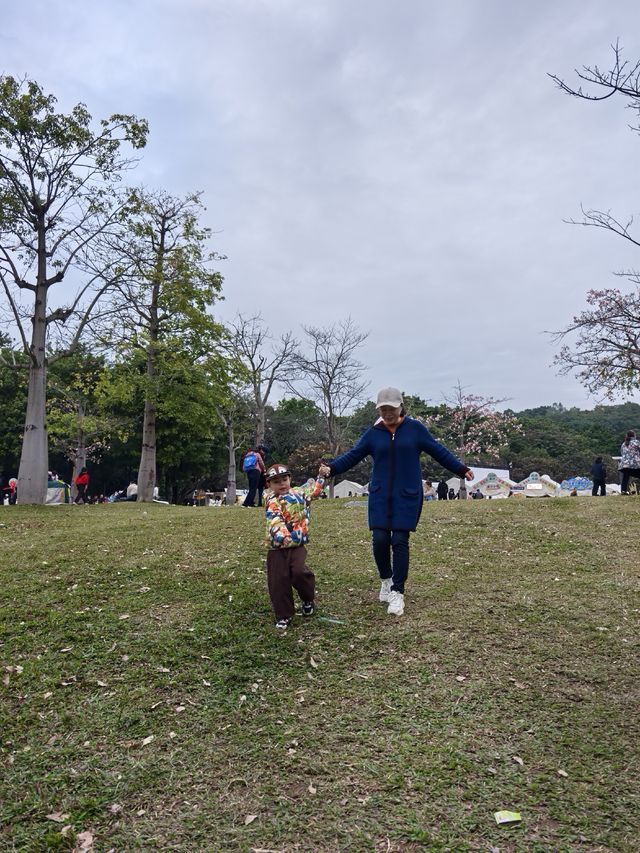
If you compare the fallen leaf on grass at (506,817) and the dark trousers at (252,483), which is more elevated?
the dark trousers at (252,483)

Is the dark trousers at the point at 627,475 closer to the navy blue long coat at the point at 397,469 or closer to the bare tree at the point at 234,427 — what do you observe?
the navy blue long coat at the point at 397,469

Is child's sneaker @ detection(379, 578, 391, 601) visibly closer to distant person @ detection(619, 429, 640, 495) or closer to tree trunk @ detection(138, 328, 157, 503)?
distant person @ detection(619, 429, 640, 495)

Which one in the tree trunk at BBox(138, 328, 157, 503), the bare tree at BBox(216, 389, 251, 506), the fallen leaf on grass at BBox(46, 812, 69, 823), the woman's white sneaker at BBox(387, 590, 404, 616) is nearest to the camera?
the fallen leaf on grass at BBox(46, 812, 69, 823)

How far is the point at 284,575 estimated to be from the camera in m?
5.30

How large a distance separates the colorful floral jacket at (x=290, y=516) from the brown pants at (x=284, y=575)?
0.08m

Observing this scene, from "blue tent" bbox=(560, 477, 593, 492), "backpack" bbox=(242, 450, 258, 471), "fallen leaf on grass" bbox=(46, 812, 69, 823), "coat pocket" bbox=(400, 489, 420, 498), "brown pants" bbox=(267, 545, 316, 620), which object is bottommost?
"fallen leaf on grass" bbox=(46, 812, 69, 823)

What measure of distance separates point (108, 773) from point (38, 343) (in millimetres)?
15506

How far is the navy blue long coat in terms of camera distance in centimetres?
532

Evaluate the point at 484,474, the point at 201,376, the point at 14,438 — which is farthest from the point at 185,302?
the point at 484,474

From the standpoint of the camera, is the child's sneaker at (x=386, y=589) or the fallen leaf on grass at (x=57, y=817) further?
the child's sneaker at (x=386, y=589)

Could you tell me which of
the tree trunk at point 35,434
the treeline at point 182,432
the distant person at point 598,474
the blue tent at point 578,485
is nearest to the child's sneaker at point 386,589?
the tree trunk at point 35,434

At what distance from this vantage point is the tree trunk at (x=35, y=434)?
53.5 feet

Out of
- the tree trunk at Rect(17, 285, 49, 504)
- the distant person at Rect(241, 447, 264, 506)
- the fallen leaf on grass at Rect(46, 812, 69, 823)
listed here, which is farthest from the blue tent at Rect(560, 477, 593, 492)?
the fallen leaf on grass at Rect(46, 812, 69, 823)

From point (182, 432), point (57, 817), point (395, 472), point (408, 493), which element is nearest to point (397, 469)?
point (395, 472)
